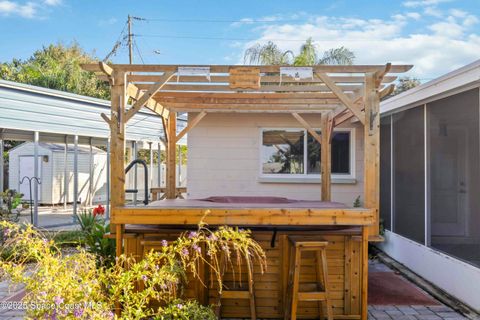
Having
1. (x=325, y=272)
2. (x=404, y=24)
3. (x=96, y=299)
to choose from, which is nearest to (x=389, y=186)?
(x=325, y=272)

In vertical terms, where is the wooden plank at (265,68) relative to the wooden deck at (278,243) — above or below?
above

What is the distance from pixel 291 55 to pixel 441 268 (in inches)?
441

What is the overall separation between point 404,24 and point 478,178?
18432 millimetres

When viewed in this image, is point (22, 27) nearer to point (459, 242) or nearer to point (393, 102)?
point (393, 102)

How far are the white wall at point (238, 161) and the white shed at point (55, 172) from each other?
6165mm

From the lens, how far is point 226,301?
4023mm

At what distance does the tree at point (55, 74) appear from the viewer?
63.2 ft

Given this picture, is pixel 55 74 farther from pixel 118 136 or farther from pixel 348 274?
pixel 348 274

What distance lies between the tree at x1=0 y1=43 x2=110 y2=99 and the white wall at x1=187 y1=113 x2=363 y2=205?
1461 centimetres

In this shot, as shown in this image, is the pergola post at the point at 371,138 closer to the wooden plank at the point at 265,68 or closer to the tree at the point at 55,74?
the wooden plank at the point at 265,68

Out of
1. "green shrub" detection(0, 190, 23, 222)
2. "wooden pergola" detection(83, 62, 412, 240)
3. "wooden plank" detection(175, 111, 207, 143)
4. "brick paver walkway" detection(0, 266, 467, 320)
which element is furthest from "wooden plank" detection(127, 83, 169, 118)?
"green shrub" detection(0, 190, 23, 222)

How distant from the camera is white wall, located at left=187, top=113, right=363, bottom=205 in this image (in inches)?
294

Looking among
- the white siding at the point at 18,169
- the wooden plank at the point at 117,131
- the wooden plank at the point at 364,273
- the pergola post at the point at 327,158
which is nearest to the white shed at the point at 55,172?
the white siding at the point at 18,169

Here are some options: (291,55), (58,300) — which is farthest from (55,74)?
(58,300)
